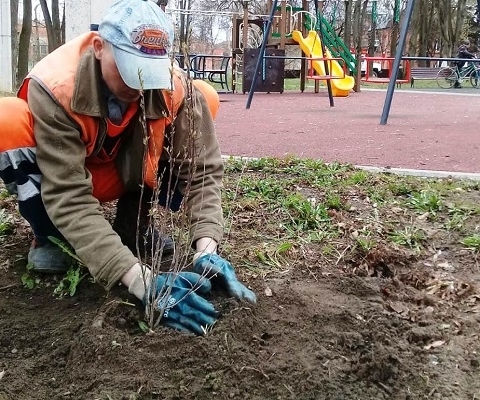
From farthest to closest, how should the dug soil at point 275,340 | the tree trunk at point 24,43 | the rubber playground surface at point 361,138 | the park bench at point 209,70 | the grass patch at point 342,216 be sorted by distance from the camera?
the park bench at point 209,70 < the tree trunk at point 24,43 < the rubber playground surface at point 361,138 < the grass patch at point 342,216 < the dug soil at point 275,340

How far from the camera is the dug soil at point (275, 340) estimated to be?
1.71m

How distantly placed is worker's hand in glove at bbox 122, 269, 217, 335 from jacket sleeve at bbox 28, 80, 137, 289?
11 centimetres

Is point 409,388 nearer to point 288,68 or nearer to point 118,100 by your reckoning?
point 118,100

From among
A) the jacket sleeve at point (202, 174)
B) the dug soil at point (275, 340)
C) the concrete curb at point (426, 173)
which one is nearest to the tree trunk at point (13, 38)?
the concrete curb at point (426, 173)

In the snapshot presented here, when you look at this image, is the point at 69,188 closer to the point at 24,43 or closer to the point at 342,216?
the point at 342,216

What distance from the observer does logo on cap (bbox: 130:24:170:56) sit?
189 centimetres

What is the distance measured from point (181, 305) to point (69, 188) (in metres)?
0.56

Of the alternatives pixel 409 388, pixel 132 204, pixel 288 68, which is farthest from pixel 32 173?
pixel 288 68

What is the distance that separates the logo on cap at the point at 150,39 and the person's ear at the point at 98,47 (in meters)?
0.19

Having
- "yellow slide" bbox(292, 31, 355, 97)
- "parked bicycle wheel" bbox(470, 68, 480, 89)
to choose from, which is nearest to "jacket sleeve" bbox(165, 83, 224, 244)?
"yellow slide" bbox(292, 31, 355, 97)

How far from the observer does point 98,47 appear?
2.06 metres

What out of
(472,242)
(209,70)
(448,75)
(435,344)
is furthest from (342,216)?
(448,75)

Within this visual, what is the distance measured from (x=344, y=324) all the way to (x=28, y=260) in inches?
51.2

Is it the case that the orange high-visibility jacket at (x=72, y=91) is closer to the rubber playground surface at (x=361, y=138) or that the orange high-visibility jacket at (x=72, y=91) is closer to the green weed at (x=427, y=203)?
the green weed at (x=427, y=203)
